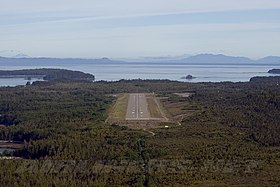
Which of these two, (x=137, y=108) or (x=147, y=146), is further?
(x=137, y=108)

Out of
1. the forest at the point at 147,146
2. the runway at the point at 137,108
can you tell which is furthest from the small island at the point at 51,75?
the forest at the point at 147,146

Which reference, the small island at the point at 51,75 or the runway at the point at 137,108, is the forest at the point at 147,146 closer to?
the runway at the point at 137,108

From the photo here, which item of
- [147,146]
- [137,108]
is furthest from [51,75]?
[147,146]


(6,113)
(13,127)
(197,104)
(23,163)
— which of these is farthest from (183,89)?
(23,163)

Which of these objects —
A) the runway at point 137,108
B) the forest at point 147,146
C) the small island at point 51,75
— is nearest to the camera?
the forest at point 147,146

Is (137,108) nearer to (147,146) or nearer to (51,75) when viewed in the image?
(147,146)

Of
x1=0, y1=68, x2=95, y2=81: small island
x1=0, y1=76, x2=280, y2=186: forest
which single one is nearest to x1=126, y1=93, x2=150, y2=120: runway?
x1=0, y1=76, x2=280, y2=186: forest
